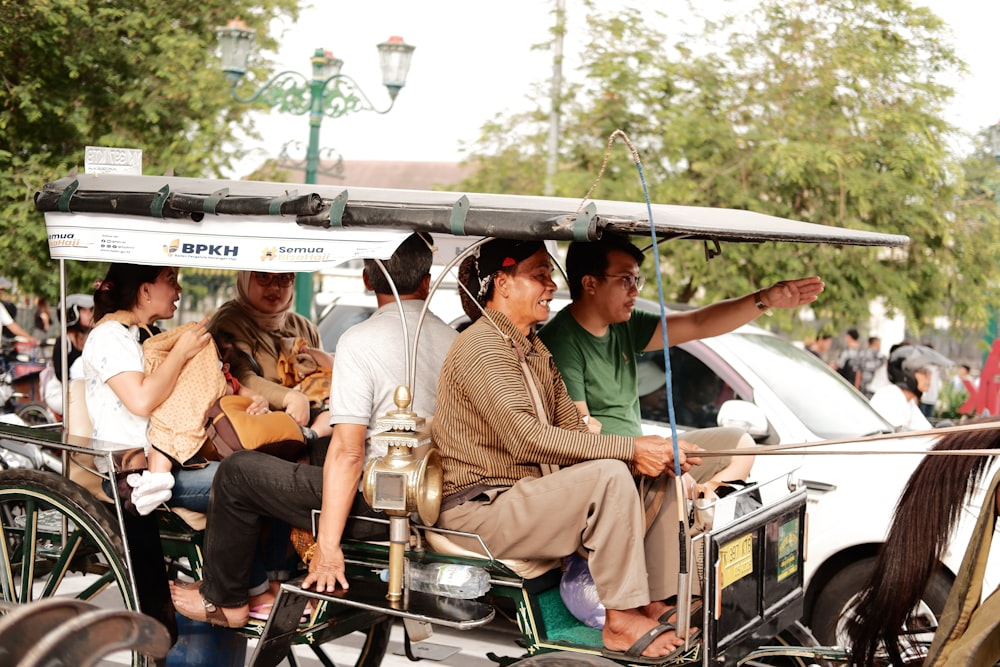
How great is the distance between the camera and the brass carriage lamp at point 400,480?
11.8 feet

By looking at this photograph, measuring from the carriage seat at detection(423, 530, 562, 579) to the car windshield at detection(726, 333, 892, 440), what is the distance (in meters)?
2.89

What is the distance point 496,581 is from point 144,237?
1708 millimetres

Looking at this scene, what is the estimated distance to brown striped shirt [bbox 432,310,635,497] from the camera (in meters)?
3.58

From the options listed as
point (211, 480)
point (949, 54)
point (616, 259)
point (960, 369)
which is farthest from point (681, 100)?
point (211, 480)

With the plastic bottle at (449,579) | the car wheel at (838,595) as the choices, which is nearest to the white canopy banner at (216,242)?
the plastic bottle at (449,579)

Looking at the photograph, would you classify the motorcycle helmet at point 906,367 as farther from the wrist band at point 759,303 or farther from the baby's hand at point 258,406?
the baby's hand at point 258,406

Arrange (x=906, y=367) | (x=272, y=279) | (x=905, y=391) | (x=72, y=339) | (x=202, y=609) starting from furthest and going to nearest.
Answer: (x=72, y=339) → (x=906, y=367) → (x=905, y=391) → (x=272, y=279) → (x=202, y=609)

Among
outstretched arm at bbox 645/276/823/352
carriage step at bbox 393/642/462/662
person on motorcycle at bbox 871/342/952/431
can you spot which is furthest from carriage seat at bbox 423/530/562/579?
person on motorcycle at bbox 871/342/952/431

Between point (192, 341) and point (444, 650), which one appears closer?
point (192, 341)

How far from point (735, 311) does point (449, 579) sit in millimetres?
1875

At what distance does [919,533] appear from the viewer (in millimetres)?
3625

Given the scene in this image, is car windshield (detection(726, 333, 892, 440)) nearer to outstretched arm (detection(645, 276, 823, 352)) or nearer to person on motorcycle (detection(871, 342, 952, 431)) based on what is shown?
person on motorcycle (detection(871, 342, 952, 431))

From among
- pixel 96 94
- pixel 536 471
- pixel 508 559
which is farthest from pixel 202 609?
pixel 96 94

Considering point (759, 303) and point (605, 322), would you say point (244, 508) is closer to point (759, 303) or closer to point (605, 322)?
point (605, 322)
